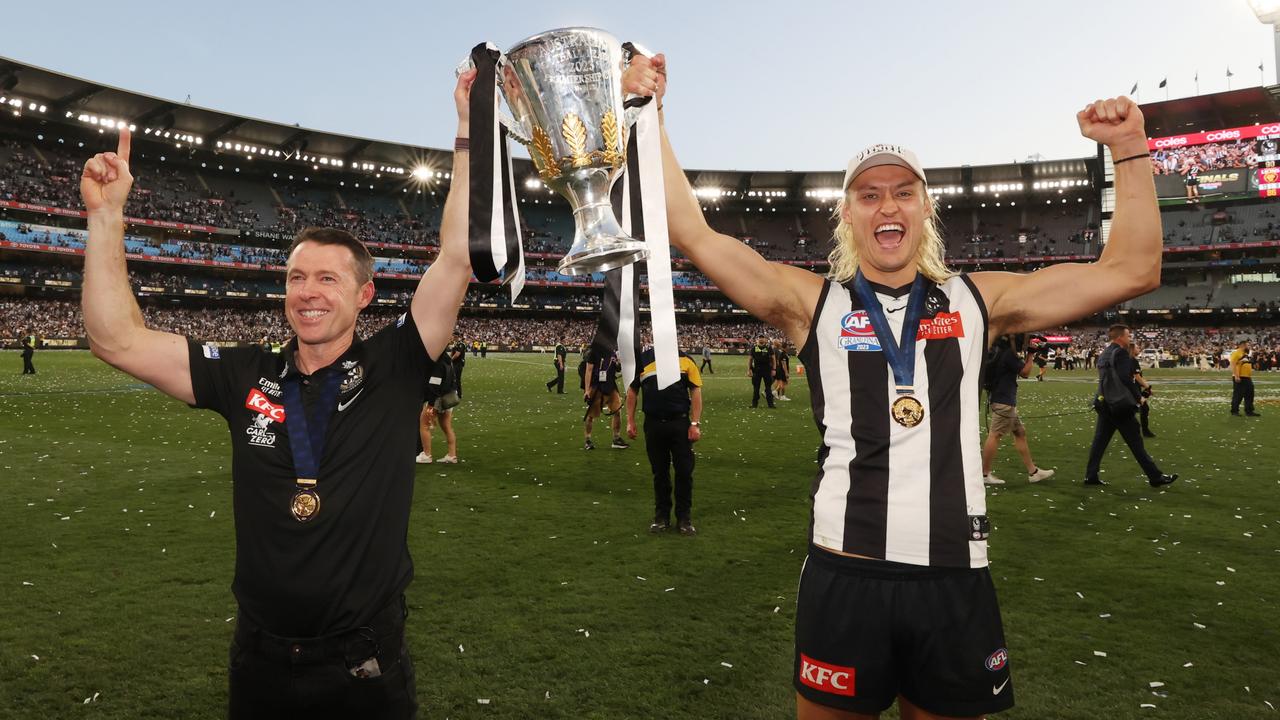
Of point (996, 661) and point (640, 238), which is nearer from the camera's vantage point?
point (640, 238)

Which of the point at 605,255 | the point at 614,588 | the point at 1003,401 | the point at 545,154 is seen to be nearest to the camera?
the point at 605,255

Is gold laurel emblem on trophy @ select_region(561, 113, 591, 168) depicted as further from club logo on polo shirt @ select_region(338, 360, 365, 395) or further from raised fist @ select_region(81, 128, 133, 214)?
raised fist @ select_region(81, 128, 133, 214)

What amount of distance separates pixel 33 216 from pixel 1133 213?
73064mm

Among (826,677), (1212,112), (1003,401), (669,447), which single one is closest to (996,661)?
(826,677)

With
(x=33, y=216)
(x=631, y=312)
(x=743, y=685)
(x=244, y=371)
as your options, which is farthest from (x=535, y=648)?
(x=33, y=216)

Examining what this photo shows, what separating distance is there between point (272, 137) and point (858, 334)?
69.2 m

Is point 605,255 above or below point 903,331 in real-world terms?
above

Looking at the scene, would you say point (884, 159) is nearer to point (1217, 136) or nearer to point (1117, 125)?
point (1117, 125)

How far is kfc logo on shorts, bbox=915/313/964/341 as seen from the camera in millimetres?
2264

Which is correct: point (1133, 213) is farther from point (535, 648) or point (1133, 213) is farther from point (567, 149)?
point (535, 648)

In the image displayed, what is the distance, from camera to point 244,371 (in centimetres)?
242

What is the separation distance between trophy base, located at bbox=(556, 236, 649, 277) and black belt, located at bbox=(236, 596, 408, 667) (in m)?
1.28

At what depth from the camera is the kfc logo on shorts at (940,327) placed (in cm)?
226

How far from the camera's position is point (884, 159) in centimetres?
231
